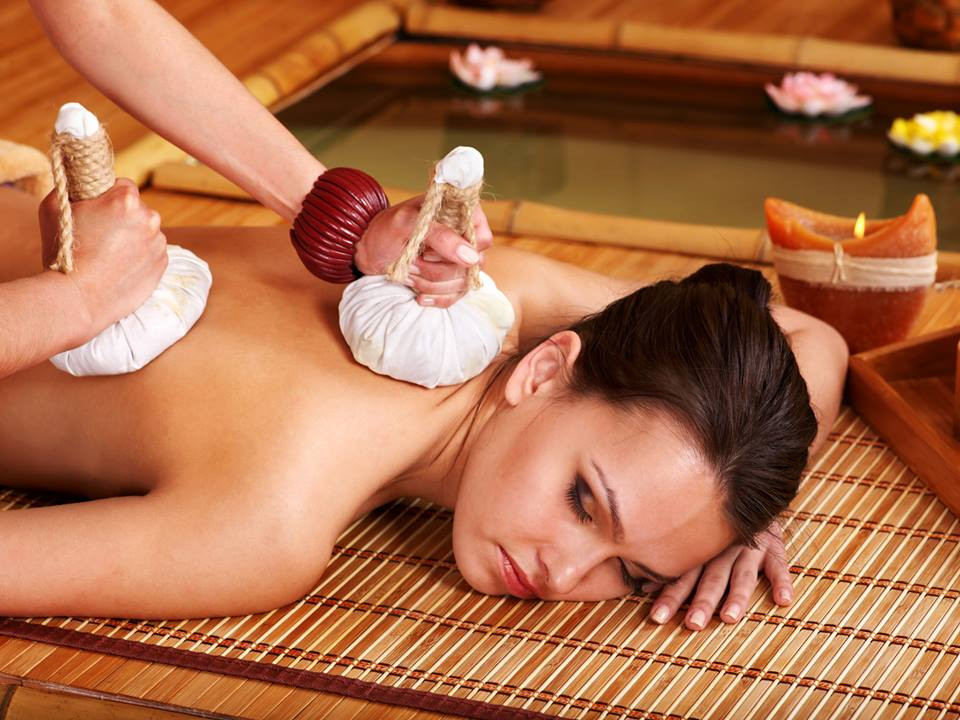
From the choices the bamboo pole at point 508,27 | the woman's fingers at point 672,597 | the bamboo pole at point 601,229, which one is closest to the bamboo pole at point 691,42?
the bamboo pole at point 508,27

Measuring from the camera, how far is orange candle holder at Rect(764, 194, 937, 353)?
2.00m

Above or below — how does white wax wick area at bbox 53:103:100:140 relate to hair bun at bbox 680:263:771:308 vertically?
above

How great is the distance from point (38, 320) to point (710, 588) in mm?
805

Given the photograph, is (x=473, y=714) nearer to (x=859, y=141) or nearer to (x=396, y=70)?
(x=859, y=141)

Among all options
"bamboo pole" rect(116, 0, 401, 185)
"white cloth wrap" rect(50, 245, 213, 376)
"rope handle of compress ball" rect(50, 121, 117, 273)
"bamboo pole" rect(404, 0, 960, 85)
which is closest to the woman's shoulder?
"white cloth wrap" rect(50, 245, 213, 376)

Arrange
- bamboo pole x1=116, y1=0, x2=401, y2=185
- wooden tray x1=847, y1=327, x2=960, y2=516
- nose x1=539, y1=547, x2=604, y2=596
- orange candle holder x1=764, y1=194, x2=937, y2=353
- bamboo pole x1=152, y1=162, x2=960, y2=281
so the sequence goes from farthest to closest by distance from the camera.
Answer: bamboo pole x1=116, y1=0, x2=401, y2=185 < bamboo pole x1=152, y1=162, x2=960, y2=281 < orange candle holder x1=764, y1=194, x2=937, y2=353 < wooden tray x1=847, y1=327, x2=960, y2=516 < nose x1=539, y1=547, x2=604, y2=596

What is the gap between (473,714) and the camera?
4.67ft

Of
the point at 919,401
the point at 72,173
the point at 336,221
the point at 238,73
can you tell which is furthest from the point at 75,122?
the point at 238,73

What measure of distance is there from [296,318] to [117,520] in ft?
1.09

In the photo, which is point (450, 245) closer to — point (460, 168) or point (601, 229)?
point (460, 168)

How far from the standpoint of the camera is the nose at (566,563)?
4.88 ft

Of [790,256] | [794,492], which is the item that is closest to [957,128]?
[790,256]

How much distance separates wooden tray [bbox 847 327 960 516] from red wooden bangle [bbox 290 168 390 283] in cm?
78

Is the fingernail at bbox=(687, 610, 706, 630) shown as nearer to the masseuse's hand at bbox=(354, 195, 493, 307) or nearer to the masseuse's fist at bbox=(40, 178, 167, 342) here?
the masseuse's hand at bbox=(354, 195, 493, 307)
